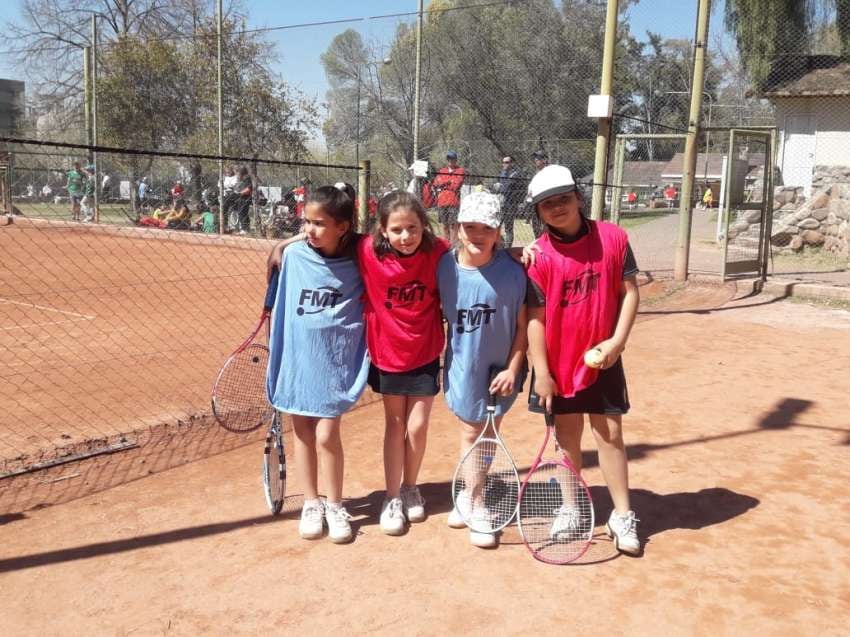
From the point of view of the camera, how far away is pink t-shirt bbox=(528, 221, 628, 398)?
10.7 feet

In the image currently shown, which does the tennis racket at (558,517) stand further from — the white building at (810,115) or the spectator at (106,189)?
the spectator at (106,189)

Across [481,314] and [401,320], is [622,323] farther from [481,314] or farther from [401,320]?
[401,320]

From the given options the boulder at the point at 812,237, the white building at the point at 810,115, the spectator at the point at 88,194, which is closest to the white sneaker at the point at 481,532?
the boulder at the point at 812,237

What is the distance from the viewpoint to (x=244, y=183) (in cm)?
1714

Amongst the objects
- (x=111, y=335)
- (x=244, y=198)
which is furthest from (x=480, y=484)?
(x=244, y=198)

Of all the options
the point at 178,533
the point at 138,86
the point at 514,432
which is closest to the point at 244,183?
the point at 138,86

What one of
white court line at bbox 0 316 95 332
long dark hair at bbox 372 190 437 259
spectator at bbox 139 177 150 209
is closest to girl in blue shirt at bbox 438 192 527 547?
long dark hair at bbox 372 190 437 259

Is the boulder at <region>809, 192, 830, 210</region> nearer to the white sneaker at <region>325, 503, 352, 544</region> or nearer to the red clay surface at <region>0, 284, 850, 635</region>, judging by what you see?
the red clay surface at <region>0, 284, 850, 635</region>

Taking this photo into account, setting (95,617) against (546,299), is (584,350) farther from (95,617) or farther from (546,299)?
(95,617)

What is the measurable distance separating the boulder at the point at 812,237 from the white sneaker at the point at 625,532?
13246 millimetres

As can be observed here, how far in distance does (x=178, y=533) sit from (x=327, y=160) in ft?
59.3

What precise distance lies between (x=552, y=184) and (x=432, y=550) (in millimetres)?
1551

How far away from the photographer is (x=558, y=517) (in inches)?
139

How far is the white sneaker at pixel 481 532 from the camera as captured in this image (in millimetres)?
3395
